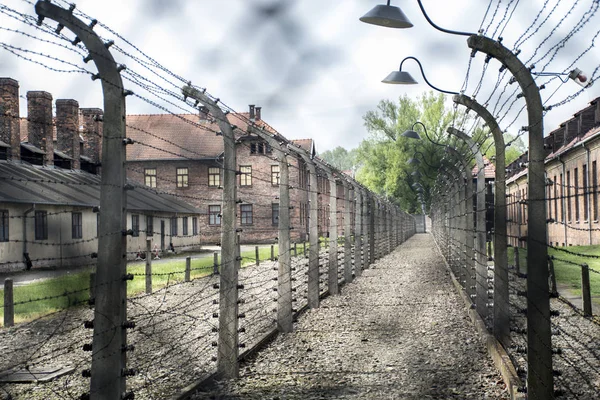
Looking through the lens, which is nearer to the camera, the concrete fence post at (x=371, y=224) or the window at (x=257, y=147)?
the window at (x=257, y=147)

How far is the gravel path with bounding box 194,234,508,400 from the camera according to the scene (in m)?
7.40

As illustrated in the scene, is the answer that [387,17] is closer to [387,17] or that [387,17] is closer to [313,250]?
[387,17]

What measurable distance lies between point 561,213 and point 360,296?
1035 inches

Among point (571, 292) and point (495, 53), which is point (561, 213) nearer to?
point (571, 292)

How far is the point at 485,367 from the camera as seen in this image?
27.7 ft

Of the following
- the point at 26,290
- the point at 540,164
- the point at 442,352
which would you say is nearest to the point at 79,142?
the point at 26,290

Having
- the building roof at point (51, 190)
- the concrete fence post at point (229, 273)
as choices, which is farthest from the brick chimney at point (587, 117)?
the concrete fence post at point (229, 273)

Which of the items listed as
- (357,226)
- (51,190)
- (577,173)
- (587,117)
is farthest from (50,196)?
(587,117)

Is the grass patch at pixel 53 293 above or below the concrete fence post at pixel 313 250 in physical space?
below

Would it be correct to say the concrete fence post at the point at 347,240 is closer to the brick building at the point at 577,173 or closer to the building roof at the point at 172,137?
the brick building at the point at 577,173

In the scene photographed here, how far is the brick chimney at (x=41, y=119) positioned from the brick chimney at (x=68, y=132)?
3.82ft

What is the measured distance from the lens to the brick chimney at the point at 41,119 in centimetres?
3283

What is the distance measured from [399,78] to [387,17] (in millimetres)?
5894

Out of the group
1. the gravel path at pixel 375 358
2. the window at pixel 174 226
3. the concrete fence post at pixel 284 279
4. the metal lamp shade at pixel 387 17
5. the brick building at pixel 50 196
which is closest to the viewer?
the gravel path at pixel 375 358
